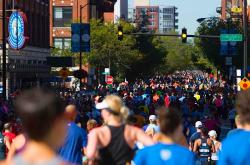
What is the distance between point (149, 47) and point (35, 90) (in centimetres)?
8304

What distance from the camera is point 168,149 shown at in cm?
611

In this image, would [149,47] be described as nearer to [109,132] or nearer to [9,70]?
[9,70]

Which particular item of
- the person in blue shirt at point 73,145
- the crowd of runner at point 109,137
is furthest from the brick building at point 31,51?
the crowd of runner at point 109,137

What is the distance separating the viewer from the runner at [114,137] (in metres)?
7.61

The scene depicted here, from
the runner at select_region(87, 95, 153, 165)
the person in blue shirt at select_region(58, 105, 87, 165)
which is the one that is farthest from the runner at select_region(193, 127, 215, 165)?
the runner at select_region(87, 95, 153, 165)

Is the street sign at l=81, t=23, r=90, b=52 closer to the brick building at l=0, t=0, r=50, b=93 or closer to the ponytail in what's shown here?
the brick building at l=0, t=0, r=50, b=93

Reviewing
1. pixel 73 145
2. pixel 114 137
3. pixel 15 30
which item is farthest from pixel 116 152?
pixel 15 30

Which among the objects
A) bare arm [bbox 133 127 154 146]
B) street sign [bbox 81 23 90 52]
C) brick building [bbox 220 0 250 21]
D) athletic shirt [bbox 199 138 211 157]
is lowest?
athletic shirt [bbox 199 138 211 157]

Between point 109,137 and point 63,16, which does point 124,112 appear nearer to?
point 109,137

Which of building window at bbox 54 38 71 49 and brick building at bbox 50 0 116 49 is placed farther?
brick building at bbox 50 0 116 49

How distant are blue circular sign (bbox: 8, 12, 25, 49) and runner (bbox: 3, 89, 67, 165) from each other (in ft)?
166

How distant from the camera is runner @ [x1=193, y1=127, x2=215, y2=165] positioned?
15320mm

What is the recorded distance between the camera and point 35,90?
4.30m

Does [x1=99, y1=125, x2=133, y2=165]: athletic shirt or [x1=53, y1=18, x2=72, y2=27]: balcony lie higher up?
[x1=53, y1=18, x2=72, y2=27]: balcony
